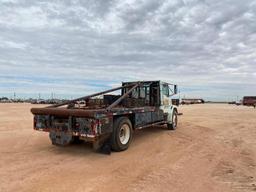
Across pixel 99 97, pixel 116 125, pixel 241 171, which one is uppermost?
pixel 99 97

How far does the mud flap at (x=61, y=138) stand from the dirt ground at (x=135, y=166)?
12.8 inches

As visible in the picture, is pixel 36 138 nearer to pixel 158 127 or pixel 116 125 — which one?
pixel 116 125

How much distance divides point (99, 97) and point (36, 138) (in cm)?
295

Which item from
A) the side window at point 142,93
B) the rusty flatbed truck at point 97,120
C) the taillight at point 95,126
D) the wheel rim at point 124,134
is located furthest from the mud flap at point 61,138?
the side window at point 142,93

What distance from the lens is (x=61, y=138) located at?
8.99 m

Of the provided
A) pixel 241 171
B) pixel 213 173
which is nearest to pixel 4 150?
pixel 213 173

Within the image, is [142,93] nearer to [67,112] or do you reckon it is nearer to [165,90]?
[165,90]

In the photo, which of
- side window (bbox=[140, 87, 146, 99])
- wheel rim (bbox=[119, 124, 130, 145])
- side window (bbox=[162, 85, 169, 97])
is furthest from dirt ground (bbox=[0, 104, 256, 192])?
side window (bbox=[162, 85, 169, 97])

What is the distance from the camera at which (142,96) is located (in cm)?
1335

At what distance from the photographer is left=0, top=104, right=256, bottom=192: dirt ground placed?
600cm

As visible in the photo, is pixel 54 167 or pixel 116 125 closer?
pixel 54 167

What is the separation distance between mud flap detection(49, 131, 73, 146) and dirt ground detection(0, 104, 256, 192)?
12.8 inches

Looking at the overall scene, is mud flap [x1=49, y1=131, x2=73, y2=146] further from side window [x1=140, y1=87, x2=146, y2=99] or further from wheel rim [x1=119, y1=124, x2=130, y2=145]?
side window [x1=140, y1=87, x2=146, y2=99]

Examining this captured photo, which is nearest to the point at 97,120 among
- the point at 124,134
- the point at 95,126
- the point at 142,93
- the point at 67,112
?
the point at 95,126
